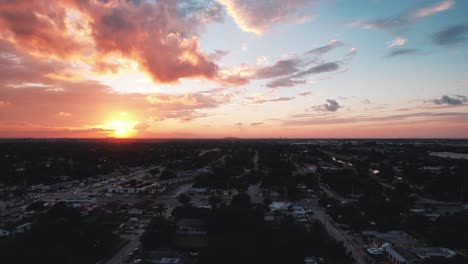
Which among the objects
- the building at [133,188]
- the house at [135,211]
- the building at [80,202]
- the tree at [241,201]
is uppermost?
the tree at [241,201]

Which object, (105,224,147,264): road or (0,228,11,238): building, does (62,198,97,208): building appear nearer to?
(0,228,11,238): building

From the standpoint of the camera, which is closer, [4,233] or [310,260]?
[310,260]

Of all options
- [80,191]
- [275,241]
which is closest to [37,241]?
[275,241]

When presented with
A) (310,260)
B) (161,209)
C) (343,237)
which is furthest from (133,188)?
→ (310,260)

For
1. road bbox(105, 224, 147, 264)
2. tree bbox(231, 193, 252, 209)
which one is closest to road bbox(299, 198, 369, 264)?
tree bbox(231, 193, 252, 209)

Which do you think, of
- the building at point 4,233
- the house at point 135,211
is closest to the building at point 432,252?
the house at point 135,211

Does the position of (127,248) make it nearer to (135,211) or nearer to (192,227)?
(192,227)

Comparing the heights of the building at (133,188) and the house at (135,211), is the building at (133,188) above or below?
above

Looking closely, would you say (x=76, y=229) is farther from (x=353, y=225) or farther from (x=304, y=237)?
(x=353, y=225)

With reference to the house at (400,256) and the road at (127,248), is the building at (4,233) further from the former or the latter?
the house at (400,256)
